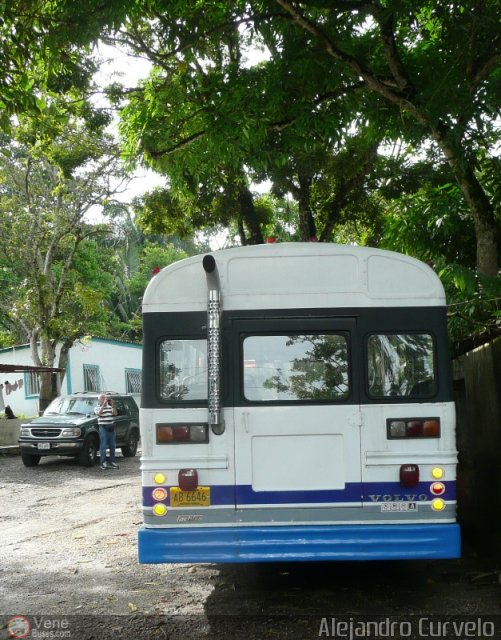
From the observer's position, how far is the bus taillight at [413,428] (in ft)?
20.3

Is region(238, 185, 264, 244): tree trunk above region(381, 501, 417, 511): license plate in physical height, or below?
above

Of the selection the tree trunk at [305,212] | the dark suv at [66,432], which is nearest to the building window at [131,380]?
the dark suv at [66,432]

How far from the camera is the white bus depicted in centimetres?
607

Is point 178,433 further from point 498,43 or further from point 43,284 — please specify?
point 43,284

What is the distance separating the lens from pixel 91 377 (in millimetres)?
33750

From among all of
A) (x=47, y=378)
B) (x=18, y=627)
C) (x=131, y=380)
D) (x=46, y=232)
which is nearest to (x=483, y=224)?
(x=18, y=627)

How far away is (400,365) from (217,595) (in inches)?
97.2

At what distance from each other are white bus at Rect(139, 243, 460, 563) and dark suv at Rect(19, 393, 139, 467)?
12.1 metres

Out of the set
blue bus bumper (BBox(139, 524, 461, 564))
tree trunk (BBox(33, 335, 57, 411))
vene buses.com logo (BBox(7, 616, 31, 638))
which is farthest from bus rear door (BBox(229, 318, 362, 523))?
tree trunk (BBox(33, 335, 57, 411))

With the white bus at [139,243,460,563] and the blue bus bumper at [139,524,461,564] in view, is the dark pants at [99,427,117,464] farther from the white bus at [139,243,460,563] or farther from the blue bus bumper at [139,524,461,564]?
the blue bus bumper at [139,524,461,564]

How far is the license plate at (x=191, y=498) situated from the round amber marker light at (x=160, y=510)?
0.21 feet

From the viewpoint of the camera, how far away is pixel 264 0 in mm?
8477

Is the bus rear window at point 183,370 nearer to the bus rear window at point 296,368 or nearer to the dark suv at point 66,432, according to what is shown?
the bus rear window at point 296,368

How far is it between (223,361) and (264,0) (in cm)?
431
